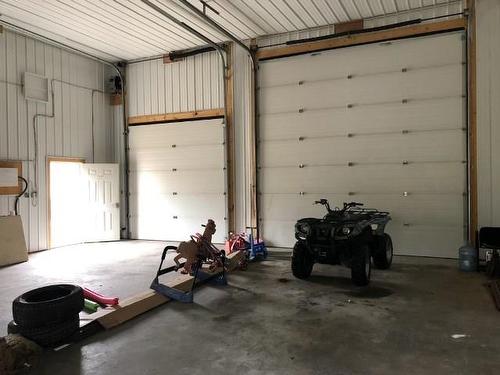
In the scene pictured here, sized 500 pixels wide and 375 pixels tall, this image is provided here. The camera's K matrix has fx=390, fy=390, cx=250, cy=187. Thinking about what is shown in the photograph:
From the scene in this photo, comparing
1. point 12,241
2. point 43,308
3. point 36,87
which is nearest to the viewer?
point 43,308

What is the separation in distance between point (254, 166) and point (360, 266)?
370 cm

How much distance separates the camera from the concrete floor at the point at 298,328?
2.96m

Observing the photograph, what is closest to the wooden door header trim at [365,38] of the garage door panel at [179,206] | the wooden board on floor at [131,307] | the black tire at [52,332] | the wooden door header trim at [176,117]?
the wooden door header trim at [176,117]

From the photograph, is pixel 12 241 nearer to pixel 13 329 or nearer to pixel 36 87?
pixel 36 87

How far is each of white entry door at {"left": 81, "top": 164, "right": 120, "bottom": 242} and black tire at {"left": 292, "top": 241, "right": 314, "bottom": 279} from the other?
17.8 feet

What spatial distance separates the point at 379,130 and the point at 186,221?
4577mm

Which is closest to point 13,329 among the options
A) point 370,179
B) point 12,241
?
point 12,241

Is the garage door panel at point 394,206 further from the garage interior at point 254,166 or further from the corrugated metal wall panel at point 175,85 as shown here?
the corrugated metal wall panel at point 175,85

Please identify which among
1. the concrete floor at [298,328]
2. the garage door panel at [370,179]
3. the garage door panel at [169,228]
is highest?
the garage door panel at [370,179]

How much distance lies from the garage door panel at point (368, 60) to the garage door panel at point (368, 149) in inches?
47.8

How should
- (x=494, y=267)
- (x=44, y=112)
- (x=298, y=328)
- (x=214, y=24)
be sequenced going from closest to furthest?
(x=298, y=328) < (x=494, y=267) < (x=214, y=24) < (x=44, y=112)

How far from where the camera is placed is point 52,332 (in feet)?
10.6

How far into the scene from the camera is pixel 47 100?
317 inches

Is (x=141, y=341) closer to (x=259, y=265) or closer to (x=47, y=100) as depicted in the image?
(x=259, y=265)
